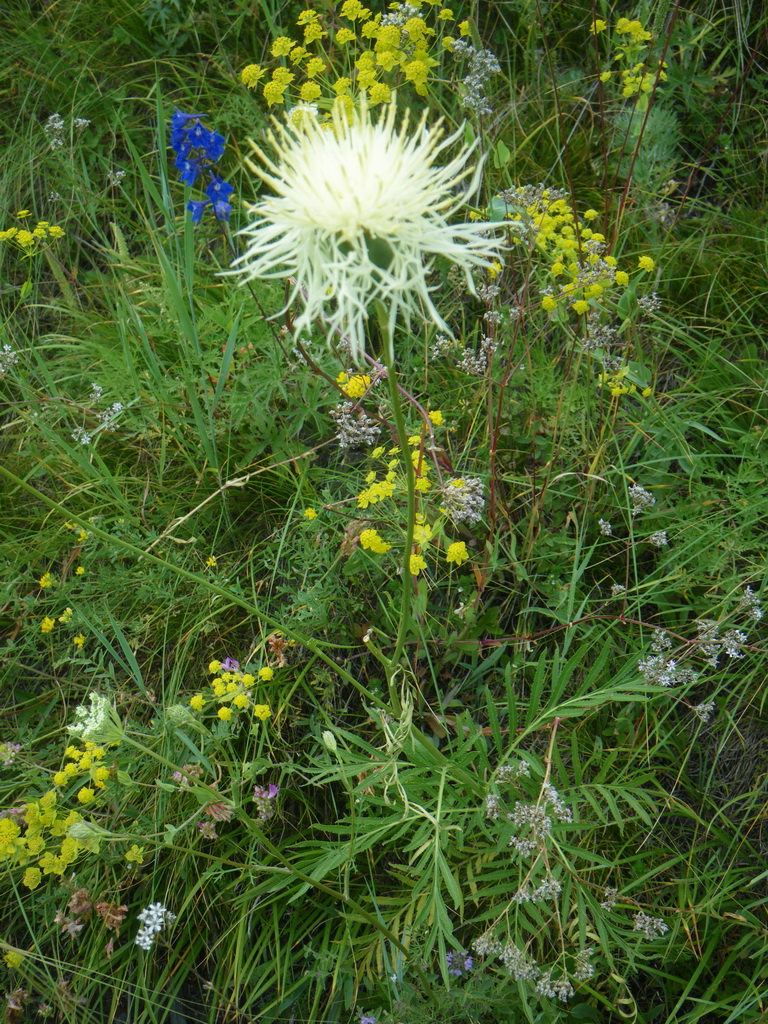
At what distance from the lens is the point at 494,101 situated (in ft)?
9.17

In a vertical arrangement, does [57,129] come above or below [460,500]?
above

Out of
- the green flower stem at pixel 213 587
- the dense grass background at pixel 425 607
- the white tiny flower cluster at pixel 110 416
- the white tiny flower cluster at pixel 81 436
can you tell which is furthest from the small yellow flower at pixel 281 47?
the green flower stem at pixel 213 587

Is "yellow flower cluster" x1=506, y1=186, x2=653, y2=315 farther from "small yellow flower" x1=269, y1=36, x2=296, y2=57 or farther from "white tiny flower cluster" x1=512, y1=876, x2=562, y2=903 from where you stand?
"white tiny flower cluster" x1=512, y1=876, x2=562, y2=903

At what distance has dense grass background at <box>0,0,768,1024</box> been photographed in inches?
68.8

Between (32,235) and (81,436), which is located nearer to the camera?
(81,436)

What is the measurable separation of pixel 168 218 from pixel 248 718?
4.81ft

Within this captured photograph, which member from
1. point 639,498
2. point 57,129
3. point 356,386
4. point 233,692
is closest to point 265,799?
point 233,692

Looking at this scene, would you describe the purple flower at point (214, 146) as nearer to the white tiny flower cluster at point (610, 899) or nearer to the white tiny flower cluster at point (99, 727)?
the white tiny flower cluster at point (99, 727)

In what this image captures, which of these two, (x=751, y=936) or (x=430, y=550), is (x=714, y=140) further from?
(x=751, y=936)

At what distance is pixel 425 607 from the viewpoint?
1.95 metres

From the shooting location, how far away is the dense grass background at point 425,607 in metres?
1.75

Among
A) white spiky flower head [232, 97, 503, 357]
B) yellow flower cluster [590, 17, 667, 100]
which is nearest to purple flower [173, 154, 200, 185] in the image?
white spiky flower head [232, 97, 503, 357]

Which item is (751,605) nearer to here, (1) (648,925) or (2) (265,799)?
(1) (648,925)

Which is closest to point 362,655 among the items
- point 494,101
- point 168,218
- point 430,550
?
point 430,550
